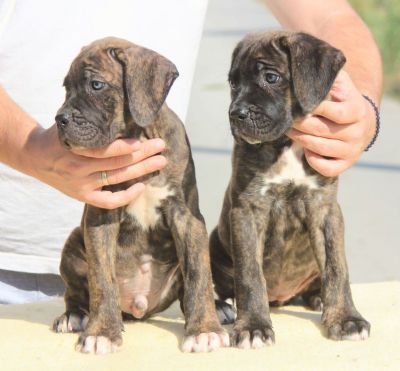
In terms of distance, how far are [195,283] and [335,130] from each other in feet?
2.75

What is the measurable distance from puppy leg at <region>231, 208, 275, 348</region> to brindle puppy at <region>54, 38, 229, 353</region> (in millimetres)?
100

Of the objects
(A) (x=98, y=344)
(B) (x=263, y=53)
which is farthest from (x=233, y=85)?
(A) (x=98, y=344)

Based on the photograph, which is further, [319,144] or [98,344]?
[319,144]

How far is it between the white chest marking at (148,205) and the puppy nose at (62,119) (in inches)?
18.8

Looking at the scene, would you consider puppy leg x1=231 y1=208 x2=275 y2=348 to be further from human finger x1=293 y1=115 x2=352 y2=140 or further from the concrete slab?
human finger x1=293 y1=115 x2=352 y2=140

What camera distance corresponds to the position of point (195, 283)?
4.21m

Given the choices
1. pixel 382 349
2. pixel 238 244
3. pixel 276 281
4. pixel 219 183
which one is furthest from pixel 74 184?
pixel 219 183

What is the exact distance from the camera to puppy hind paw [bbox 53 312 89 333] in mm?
4371

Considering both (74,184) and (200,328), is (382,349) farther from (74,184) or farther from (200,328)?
(74,184)

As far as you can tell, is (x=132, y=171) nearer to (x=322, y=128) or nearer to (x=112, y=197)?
(x=112, y=197)

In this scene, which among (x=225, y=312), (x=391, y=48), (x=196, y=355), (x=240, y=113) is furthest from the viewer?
(x=391, y=48)

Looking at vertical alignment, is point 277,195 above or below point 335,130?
below

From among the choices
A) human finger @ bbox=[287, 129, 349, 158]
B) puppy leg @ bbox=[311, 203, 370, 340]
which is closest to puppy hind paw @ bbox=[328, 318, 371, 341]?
puppy leg @ bbox=[311, 203, 370, 340]

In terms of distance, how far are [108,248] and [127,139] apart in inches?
17.9
